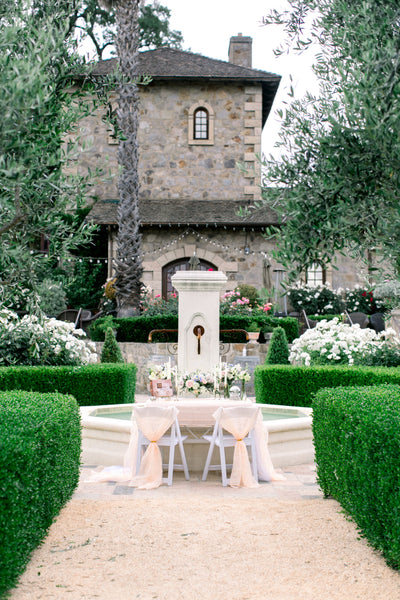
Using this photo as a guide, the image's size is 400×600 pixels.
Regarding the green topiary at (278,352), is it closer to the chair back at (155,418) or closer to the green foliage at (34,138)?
the chair back at (155,418)

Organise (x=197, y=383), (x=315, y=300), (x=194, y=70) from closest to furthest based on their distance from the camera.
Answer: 1. (x=197, y=383)
2. (x=315, y=300)
3. (x=194, y=70)

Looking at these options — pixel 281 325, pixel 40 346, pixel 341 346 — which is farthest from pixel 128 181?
pixel 341 346

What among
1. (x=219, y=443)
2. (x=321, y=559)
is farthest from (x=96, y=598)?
(x=219, y=443)

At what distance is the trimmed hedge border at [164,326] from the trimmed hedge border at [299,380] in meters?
5.01

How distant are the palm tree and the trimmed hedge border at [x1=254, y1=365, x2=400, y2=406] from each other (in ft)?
23.8

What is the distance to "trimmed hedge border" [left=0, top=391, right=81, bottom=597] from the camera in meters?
3.58

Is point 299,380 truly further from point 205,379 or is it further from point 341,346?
point 205,379

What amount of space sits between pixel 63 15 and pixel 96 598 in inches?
163

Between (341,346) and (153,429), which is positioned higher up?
(341,346)

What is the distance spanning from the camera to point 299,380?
9969mm

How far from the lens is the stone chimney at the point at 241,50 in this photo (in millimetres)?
24250

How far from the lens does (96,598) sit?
12.2ft

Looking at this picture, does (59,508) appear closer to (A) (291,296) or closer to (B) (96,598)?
(B) (96,598)

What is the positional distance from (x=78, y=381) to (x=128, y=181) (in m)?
8.46
